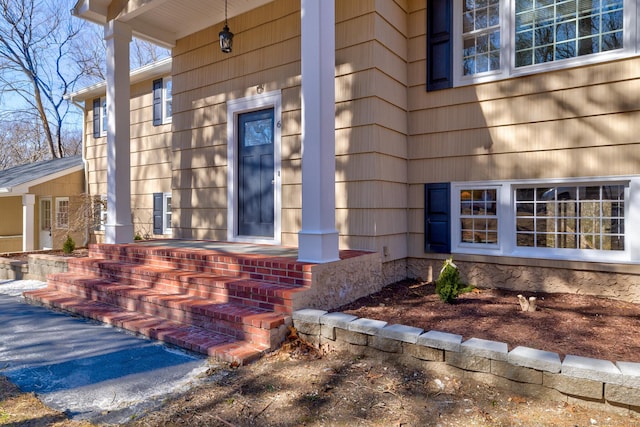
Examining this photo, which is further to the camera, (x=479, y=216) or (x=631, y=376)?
(x=479, y=216)

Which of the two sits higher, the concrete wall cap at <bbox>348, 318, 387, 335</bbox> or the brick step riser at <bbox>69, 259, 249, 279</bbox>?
the brick step riser at <bbox>69, 259, 249, 279</bbox>

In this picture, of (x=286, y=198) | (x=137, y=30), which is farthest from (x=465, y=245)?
(x=137, y=30)

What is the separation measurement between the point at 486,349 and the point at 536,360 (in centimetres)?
28

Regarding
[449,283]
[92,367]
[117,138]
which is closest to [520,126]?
[449,283]

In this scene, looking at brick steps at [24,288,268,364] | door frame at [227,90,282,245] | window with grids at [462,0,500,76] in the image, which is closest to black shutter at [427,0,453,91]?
window with grids at [462,0,500,76]

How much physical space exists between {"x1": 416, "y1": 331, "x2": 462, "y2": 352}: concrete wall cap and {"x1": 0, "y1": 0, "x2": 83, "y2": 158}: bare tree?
20886 mm

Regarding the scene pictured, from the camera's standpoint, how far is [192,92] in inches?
263

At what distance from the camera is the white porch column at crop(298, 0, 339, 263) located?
3.80m

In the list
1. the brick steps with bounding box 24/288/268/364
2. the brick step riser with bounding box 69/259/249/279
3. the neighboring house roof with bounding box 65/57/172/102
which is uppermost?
the neighboring house roof with bounding box 65/57/172/102

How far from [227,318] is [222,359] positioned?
0.45 metres

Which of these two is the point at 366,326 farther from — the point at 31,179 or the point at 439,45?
the point at 31,179

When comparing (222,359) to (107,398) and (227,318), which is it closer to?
(227,318)

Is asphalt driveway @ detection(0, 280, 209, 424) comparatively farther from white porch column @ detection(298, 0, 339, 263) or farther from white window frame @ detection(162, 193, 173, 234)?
white window frame @ detection(162, 193, 173, 234)

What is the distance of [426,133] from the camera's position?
5.00m
